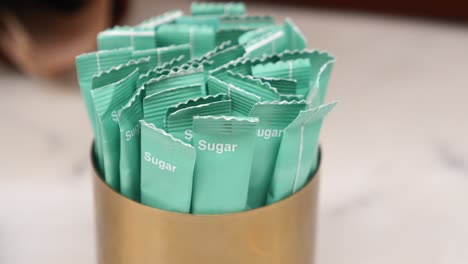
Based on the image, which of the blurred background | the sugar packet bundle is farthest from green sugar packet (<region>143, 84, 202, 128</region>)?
the blurred background

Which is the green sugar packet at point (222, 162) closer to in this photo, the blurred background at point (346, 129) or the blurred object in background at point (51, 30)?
the blurred background at point (346, 129)

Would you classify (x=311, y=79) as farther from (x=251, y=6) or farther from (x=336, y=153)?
(x=251, y=6)

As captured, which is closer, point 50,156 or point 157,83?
point 157,83

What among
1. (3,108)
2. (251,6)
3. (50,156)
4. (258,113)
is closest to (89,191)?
(50,156)

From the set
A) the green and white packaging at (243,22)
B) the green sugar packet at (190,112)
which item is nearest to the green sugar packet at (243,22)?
the green and white packaging at (243,22)

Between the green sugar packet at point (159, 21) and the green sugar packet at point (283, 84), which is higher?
the green sugar packet at point (159, 21)

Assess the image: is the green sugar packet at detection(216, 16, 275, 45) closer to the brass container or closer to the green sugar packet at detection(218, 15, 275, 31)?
the green sugar packet at detection(218, 15, 275, 31)
